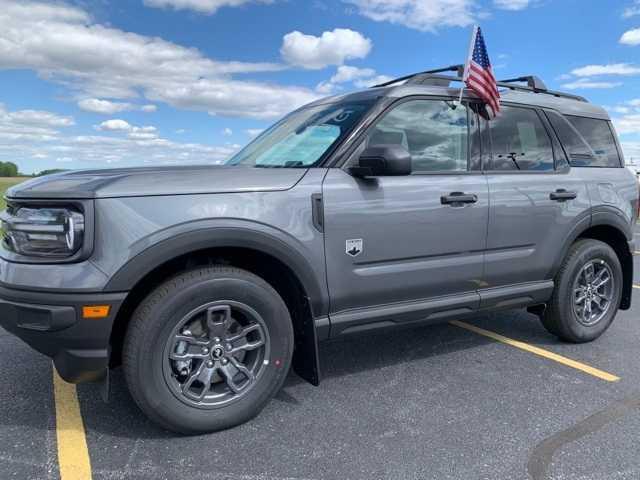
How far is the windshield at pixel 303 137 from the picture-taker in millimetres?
3283

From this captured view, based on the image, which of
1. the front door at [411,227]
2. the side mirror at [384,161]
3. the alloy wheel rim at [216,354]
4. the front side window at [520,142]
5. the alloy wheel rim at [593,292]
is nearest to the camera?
the alloy wheel rim at [216,354]

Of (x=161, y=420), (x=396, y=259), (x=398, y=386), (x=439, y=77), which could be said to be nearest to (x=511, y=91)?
(x=439, y=77)

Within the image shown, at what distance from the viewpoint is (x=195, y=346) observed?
2814 mm

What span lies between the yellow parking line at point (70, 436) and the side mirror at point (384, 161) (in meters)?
2.09

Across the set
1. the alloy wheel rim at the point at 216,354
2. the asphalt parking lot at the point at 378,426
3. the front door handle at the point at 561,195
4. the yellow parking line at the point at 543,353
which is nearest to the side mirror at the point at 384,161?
the alloy wheel rim at the point at 216,354

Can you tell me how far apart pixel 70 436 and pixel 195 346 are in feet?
2.66

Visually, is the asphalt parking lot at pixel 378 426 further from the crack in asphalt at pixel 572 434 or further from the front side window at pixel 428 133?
the front side window at pixel 428 133

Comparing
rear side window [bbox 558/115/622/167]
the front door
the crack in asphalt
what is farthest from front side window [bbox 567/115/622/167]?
the crack in asphalt

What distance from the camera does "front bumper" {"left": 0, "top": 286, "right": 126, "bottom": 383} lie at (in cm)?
245

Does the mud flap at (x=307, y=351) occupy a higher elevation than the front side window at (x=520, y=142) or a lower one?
lower

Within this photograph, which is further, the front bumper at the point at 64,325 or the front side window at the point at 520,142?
the front side window at the point at 520,142

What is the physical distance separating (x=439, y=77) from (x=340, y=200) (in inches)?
54.9

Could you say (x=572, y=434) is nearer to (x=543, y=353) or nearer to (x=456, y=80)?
A: (x=543, y=353)

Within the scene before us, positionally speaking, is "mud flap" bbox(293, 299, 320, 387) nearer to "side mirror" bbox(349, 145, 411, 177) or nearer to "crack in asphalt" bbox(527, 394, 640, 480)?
"side mirror" bbox(349, 145, 411, 177)
